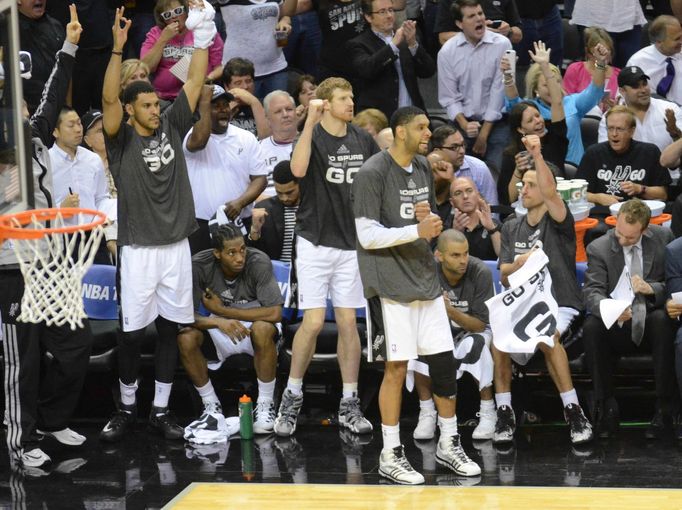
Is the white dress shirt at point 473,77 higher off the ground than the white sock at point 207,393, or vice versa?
the white dress shirt at point 473,77

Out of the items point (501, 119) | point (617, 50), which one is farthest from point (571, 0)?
point (501, 119)

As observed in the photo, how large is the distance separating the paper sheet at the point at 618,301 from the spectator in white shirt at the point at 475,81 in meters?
2.48

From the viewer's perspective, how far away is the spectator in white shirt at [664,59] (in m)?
10.4

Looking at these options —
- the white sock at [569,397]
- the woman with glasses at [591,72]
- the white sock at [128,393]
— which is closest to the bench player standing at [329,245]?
the white sock at [128,393]

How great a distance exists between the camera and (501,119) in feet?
33.9

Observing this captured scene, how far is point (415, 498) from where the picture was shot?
6.82 m

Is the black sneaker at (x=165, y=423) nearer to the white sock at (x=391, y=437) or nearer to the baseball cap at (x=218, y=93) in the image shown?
the white sock at (x=391, y=437)

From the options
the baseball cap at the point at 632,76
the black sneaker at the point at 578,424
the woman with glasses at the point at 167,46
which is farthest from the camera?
the woman with glasses at the point at 167,46

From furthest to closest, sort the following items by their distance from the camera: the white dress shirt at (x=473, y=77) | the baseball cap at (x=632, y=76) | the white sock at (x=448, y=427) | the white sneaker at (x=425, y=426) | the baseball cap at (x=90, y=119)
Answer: the white dress shirt at (x=473, y=77), the baseball cap at (x=632, y=76), the baseball cap at (x=90, y=119), the white sneaker at (x=425, y=426), the white sock at (x=448, y=427)

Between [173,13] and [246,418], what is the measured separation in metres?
3.77

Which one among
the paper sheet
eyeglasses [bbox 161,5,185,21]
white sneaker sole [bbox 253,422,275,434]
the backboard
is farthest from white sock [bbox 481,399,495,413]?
eyeglasses [bbox 161,5,185,21]

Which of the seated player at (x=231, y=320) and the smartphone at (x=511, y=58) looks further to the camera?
the smartphone at (x=511, y=58)

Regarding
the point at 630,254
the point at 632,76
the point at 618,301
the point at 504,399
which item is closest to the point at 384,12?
the point at 632,76

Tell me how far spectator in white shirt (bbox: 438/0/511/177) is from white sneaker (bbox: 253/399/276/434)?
3209mm
